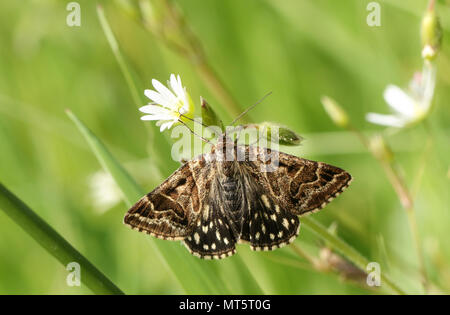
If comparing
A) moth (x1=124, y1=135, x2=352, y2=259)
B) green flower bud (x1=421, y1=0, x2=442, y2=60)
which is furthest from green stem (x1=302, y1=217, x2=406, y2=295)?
green flower bud (x1=421, y1=0, x2=442, y2=60)

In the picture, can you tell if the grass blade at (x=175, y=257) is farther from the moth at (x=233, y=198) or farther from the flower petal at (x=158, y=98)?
the flower petal at (x=158, y=98)

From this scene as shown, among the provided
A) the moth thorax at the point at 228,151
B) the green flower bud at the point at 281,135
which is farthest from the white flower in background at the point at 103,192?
the green flower bud at the point at 281,135

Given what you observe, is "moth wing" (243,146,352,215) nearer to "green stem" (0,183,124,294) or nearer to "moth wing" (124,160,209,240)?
"moth wing" (124,160,209,240)

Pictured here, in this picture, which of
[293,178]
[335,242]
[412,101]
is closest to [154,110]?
[293,178]

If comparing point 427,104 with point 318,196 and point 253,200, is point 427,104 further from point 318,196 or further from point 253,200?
point 253,200

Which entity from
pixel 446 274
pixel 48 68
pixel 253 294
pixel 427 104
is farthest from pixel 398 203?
pixel 48 68

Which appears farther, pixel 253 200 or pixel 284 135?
pixel 253 200
